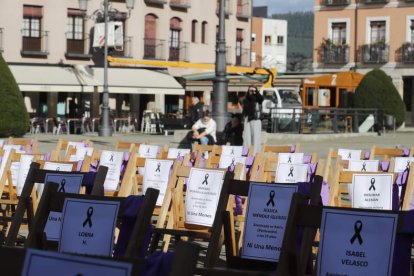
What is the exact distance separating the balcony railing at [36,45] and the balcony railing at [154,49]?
19.7 feet

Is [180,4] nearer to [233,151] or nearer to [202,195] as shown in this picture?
[233,151]

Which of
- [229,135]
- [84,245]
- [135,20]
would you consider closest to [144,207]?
[84,245]

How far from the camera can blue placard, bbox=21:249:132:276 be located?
3.59 meters

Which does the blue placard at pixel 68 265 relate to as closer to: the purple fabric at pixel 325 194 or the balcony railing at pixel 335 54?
the purple fabric at pixel 325 194

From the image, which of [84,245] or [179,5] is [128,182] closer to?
[84,245]

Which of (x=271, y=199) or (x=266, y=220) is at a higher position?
(x=271, y=199)

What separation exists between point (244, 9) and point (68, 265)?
2273 inches

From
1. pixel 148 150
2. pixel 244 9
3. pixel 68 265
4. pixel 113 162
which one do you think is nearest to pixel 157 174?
pixel 113 162

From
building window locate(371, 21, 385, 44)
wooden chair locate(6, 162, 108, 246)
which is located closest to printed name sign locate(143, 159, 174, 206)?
wooden chair locate(6, 162, 108, 246)

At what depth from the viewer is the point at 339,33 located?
59844mm

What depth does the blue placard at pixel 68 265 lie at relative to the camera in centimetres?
359

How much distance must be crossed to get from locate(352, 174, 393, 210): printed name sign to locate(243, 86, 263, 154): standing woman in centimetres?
1230

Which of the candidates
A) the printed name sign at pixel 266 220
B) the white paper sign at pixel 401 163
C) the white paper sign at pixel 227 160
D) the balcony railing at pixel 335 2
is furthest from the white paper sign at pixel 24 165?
the balcony railing at pixel 335 2

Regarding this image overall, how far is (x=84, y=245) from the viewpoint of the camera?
595 cm
